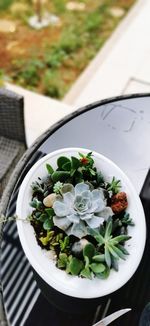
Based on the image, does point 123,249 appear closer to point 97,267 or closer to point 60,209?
point 97,267

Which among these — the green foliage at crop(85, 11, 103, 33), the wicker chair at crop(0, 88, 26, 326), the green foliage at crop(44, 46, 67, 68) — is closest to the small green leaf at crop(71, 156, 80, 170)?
the wicker chair at crop(0, 88, 26, 326)

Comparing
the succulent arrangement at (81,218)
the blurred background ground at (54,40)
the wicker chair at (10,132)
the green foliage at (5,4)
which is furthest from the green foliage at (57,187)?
the green foliage at (5,4)

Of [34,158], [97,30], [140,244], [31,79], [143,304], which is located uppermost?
[97,30]

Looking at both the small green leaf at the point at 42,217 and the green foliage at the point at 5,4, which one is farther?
the green foliage at the point at 5,4

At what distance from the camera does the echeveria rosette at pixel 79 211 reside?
1183 millimetres

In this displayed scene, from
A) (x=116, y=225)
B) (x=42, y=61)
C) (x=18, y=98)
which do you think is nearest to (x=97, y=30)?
(x=42, y=61)

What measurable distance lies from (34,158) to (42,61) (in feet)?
5.86

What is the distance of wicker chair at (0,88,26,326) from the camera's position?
1817 millimetres

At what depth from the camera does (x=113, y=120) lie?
1.73 metres

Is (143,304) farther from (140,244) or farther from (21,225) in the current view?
(21,225)

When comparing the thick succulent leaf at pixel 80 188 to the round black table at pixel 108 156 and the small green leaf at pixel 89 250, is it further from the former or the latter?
the round black table at pixel 108 156

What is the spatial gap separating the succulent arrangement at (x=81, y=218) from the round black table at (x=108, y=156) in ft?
0.61

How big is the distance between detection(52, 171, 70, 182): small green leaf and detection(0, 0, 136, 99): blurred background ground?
5.67 feet

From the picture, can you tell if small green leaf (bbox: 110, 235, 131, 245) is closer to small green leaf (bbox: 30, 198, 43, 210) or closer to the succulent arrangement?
the succulent arrangement
